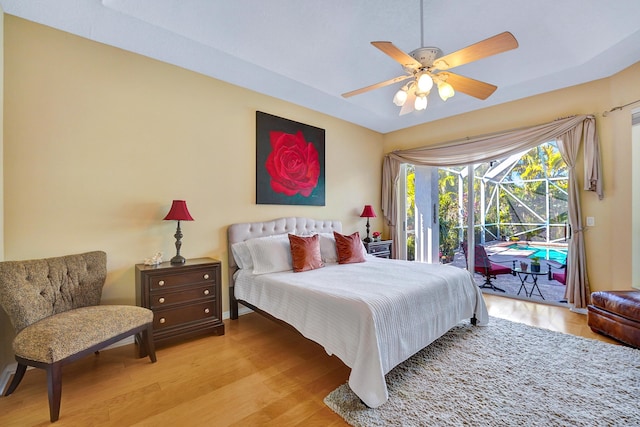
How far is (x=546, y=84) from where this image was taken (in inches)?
140

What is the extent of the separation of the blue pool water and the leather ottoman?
1.03m

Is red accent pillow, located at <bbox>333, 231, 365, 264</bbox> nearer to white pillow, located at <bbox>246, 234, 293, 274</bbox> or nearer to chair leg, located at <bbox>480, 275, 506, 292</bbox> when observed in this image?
white pillow, located at <bbox>246, 234, 293, 274</bbox>

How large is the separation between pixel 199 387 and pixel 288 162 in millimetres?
2851

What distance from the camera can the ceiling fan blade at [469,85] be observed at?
2279 millimetres

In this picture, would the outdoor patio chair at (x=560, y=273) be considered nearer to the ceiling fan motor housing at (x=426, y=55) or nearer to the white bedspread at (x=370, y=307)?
the white bedspread at (x=370, y=307)

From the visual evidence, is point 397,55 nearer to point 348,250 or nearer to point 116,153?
point 348,250

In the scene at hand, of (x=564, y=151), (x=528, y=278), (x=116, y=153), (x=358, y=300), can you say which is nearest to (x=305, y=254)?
(x=358, y=300)

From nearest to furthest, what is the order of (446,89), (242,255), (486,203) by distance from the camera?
(446,89) → (242,255) → (486,203)

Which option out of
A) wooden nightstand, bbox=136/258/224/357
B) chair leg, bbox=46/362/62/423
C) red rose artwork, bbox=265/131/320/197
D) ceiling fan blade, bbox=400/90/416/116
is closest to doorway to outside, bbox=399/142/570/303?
red rose artwork, bbox=265/131/320/197

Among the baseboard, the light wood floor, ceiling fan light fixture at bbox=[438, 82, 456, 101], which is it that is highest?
ceiling fan light fixture at bbox=[438, 82, 456, 101]

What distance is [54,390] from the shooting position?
1.72m

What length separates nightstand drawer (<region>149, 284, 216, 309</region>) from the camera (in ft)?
8.46

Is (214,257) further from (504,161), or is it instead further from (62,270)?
(504,161)

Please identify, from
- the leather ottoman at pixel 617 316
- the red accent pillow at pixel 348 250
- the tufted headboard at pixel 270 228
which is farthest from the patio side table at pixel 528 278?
the tufted headboard at pixel 270 228
